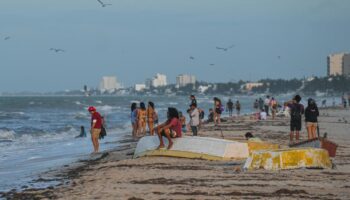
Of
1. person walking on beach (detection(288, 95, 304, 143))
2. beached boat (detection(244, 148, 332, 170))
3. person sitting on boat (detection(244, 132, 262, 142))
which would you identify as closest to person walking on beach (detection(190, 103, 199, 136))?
person walking on beach (detection(288, 95, 304, 143))

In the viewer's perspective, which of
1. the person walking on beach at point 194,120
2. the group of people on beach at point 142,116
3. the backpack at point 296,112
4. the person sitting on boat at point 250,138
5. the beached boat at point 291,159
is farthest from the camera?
the group of people on beach at point 142,116

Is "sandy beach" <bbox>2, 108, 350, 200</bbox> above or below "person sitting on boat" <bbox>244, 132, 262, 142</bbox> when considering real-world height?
below

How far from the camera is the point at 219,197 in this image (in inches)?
363

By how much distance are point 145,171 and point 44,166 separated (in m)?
4.22

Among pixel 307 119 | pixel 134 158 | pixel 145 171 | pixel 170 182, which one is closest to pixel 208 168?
pixel 145 171

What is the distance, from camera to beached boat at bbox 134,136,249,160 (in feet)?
47.5

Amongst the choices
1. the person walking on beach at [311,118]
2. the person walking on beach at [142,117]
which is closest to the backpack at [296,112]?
the person walking on beach at [311,118]

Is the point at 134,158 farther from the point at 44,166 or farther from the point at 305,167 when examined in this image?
the point at 305,167

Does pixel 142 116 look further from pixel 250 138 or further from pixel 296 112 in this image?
pixel 250 138

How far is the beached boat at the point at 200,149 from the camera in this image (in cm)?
1447

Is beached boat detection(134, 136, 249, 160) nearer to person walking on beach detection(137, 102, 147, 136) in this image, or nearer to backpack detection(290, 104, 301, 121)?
backpack detection(290, 104, 301, 121)

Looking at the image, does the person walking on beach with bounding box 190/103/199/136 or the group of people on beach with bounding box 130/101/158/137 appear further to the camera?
the group of people on beach with bounding box 130/101/158/137

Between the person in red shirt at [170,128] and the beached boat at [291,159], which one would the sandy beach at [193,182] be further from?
the person in red shirt at [170,128]

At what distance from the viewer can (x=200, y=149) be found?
48.6 feet
